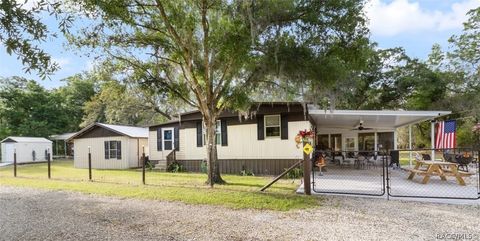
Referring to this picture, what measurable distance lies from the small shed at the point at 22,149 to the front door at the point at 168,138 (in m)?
11.8

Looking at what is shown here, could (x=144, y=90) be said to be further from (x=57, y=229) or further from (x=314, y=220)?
(x=314, y=220)

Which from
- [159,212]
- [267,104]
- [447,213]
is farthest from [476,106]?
[159,212]

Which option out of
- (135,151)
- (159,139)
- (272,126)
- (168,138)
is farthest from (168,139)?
(272,126)

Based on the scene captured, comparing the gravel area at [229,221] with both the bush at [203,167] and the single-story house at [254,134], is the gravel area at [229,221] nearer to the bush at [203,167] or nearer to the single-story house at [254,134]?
the single-story house at [254,134]

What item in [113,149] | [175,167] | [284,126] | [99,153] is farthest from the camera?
[99,153]

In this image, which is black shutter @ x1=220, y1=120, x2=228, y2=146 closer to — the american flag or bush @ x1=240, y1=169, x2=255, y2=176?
bush @ x1=240, y1=169, x2=255, y2=176

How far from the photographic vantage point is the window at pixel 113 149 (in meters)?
19.3

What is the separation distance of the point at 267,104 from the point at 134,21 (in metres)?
6.66

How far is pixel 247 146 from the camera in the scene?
48.7 ft

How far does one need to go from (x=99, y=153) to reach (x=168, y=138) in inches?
199

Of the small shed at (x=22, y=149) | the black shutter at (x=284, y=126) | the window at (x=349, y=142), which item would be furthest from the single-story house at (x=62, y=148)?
the black shutter at (x=284, y=126)

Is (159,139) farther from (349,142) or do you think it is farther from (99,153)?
(349,142)

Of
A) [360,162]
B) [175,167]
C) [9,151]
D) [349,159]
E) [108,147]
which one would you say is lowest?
[175,167]

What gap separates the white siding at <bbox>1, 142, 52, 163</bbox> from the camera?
79.2ft
